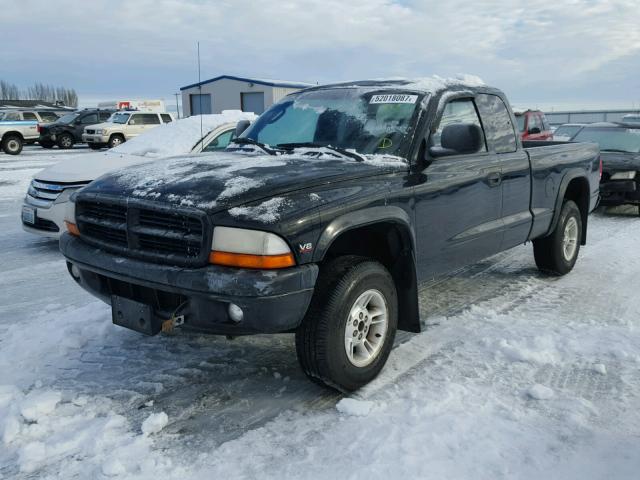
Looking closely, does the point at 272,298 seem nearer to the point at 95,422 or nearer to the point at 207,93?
the point at 95,422

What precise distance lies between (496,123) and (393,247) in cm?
185

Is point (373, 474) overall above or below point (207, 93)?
below

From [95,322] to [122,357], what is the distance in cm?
70


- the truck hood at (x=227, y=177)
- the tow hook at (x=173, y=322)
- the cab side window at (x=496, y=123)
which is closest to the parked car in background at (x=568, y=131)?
the cab side window at (x=496, y=123)

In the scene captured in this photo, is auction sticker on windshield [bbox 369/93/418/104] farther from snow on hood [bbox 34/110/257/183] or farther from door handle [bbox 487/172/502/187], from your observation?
snow on hood [bbox 34/110/257/183]

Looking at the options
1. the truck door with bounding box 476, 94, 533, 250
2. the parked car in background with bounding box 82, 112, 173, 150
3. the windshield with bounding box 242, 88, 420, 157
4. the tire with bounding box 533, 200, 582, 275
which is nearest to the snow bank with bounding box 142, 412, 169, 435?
the windshield with bounding box 242, 88, 420, 157

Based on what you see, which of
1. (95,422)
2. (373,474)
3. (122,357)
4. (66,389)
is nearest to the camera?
(373,474)

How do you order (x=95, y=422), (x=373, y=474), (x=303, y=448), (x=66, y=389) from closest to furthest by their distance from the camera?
(x=373, y=474)
(x=303, y=448)
(x=95, y=422)
(x=66, y=389)

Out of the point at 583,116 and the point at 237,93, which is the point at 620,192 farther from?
the point at 237,93

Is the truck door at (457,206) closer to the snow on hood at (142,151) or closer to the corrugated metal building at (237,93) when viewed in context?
the snow on hood at (142,151)

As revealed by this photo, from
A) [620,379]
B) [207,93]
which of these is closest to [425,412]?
[620,379]

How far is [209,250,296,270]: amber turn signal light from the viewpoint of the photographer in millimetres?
3055

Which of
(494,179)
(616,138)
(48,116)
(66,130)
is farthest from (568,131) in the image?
(48,116)

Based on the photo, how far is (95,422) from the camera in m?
3.22
